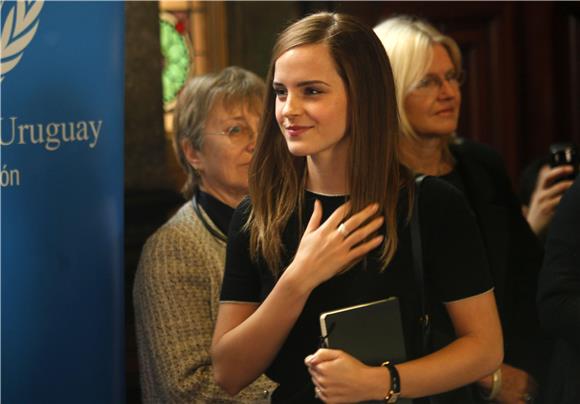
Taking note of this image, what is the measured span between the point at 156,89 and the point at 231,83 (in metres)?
1.34

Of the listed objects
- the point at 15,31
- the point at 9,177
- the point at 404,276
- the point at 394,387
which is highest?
the point at 15,31

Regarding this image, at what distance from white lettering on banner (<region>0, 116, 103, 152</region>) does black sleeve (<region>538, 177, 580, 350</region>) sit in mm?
1191

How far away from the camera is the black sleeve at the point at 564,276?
7.98 ft

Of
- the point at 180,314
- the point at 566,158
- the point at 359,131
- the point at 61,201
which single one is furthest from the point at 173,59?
the point at 359,131

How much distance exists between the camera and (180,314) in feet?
8.20

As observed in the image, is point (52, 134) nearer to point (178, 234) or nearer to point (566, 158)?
point (178, 234)

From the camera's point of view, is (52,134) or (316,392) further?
(52,134)

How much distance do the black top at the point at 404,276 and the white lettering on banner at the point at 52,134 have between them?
2.29 ft

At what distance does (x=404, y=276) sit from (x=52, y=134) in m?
1.02

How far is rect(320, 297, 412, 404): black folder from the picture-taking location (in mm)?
1992

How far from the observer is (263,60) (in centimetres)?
485

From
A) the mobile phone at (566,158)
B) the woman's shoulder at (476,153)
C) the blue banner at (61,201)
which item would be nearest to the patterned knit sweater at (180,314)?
the blue banner at (61,201)

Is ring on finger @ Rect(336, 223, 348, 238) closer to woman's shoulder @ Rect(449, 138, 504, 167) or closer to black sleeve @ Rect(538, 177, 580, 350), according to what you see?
black sleeve @ Rect(538, 177, 580, 350)

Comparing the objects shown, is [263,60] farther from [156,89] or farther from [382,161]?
[382,161]
